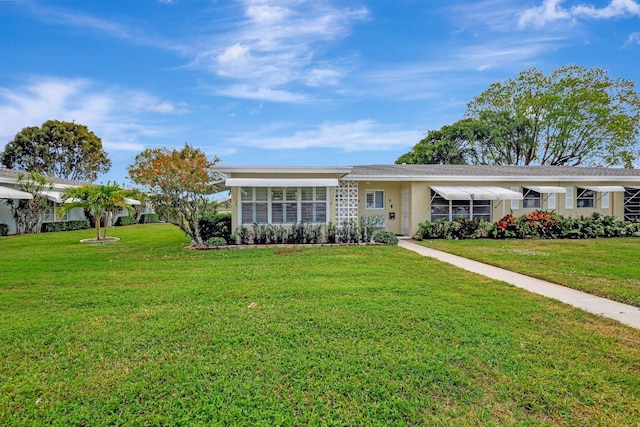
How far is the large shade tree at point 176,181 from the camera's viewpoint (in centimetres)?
1380

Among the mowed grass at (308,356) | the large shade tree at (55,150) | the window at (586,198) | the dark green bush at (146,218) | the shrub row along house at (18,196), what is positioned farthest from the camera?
the large shade tree at (55,150)

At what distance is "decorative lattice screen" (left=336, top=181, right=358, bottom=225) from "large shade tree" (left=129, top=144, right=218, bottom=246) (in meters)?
6.18

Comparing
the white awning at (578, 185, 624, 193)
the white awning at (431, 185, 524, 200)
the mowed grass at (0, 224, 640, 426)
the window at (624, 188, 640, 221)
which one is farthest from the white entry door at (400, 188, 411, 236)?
the window at (624, 188, 640, 221)

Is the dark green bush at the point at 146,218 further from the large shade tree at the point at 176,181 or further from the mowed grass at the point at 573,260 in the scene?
the mowed grass at the point at 573,260

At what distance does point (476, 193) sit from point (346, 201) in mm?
6778

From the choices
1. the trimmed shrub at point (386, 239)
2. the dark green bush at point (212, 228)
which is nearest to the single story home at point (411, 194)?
the dark green bush at point (212, 228)

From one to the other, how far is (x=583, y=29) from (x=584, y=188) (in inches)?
357

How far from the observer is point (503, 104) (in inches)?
1476

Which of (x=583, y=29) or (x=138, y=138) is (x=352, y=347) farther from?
(x=138, y=138)

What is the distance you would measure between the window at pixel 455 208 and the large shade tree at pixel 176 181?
11.8 meters

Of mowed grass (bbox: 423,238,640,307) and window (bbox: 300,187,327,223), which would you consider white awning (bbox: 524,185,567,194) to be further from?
window (bbox: 300,187,327,223)

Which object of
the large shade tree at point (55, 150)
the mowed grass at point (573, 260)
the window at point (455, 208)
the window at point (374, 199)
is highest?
the large shade tree at point (55, 150)

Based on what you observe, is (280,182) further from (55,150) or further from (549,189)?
(55,150)

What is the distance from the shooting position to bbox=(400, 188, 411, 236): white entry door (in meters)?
18.8
